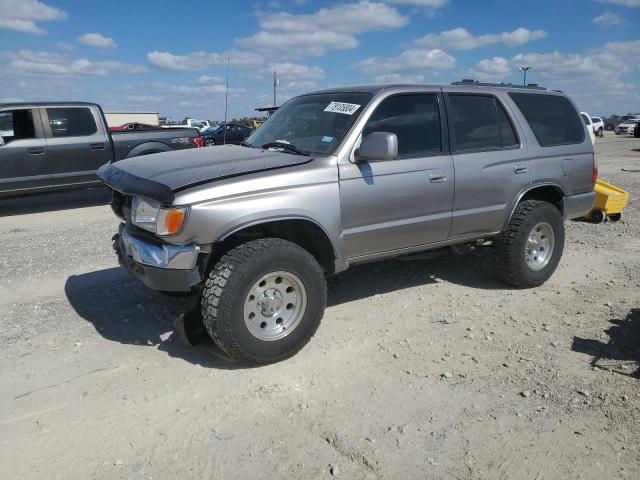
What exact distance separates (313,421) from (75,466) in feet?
4.06

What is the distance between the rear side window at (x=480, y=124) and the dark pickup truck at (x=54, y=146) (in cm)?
692

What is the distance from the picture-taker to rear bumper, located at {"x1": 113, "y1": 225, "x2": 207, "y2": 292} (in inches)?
131

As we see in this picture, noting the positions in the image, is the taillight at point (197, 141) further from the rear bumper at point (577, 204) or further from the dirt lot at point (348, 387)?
the rear bumper at point (577, 204)

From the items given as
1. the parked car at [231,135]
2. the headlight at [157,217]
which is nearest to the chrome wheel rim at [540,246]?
the headlight at [157,217]

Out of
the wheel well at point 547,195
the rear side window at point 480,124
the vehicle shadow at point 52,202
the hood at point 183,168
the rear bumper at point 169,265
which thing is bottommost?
the vehicle shadow at point 52,202

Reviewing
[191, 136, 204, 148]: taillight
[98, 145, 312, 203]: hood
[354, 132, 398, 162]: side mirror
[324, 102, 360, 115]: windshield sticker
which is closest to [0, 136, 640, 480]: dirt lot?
[98, 145, 312, 203]: hood

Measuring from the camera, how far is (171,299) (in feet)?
15.7

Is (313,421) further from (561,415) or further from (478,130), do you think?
(478,130)

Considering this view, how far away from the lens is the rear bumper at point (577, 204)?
5.32 m

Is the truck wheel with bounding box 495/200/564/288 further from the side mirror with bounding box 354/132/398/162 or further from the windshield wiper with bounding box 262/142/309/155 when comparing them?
the windshield wiper with bounding box 262/142/309/155

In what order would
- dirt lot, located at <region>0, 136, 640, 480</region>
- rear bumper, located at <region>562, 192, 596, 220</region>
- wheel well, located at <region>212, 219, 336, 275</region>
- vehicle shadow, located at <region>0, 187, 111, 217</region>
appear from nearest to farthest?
dirt lot, located at <region>0, 136, 640, 480</region> < wheel well, located at <region>212, 219, 336, 275</region> < rear bumper, located at <region>562, 192, 596, 220</region> < vehicle shadow, located at <region>0, 187, 111, 217</region>

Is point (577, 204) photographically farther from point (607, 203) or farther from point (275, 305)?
point (275, 305)

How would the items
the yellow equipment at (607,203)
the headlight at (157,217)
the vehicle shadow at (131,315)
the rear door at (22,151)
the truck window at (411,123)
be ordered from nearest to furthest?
the headlight at (157,217) < the vehicle shadow at (131,315) < the truck window at (411,123) < the yellow equipment at (607,203) < the rear door at (22,151)

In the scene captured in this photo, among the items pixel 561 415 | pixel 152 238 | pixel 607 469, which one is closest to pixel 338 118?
pixel 152 238
